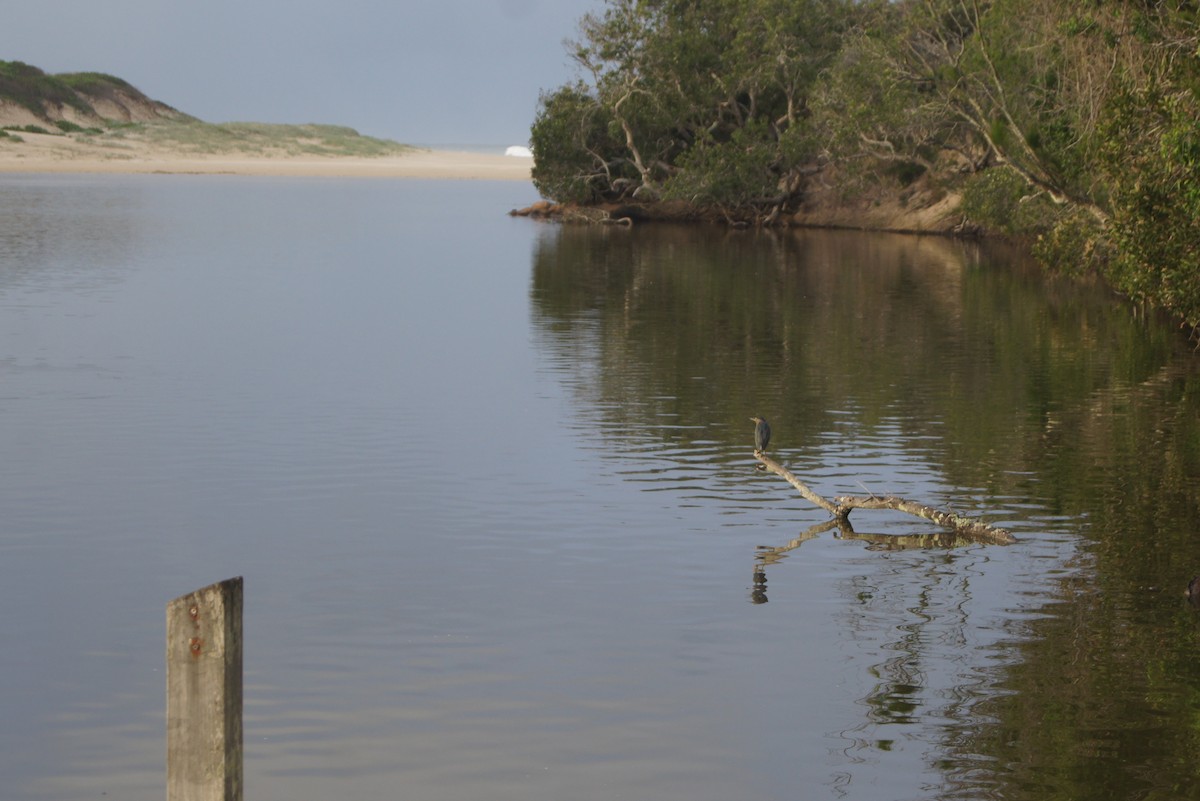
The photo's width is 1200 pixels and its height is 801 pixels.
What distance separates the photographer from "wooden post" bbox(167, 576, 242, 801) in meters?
5.93

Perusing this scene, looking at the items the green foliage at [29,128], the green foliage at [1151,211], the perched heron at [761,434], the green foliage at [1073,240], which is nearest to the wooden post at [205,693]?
the perched heron at [761,434]

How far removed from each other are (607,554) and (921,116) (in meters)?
38.2

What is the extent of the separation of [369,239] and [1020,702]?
52657 millimetres

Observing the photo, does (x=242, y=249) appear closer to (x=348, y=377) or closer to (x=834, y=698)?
(x=348, y=377)

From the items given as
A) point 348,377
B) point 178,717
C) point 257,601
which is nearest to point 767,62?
point 348,377

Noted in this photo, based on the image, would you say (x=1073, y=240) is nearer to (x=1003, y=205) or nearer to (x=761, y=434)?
(x=761, y=434)

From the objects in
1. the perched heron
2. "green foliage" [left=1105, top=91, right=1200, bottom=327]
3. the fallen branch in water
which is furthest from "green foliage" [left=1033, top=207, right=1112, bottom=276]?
the fallen branch in water

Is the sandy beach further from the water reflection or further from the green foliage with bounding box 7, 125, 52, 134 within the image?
the water reflection

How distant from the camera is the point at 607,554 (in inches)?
575

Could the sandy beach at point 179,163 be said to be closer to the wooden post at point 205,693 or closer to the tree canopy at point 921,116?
the tree canopy at point 921,116

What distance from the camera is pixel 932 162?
58.5 metres

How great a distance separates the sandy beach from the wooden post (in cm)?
11619

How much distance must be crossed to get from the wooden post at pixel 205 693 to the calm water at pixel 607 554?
3.17m

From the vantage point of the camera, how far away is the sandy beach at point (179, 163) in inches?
4825
